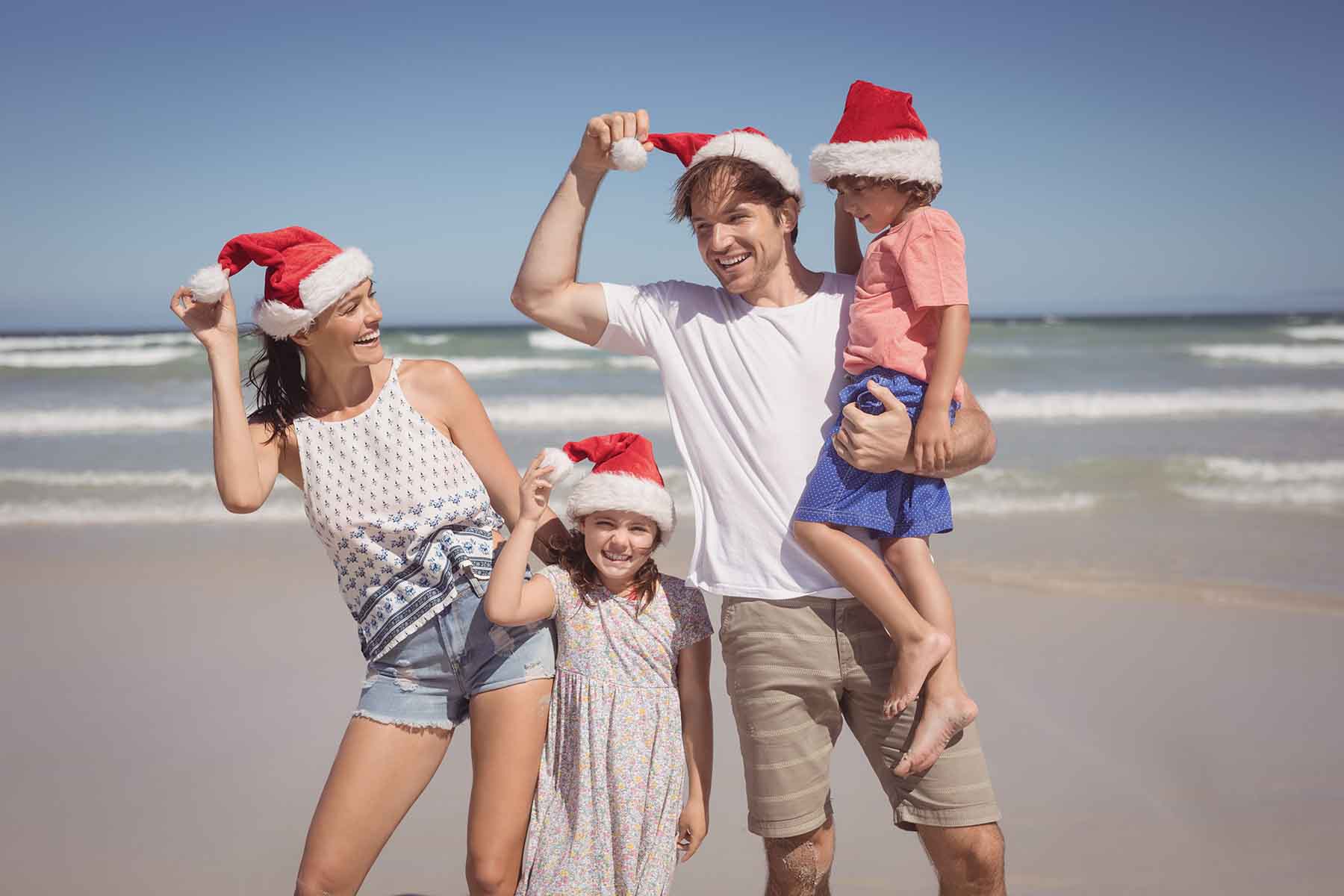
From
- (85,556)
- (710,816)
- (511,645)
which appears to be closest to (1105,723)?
(710,816)

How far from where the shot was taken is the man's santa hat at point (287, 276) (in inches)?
97.0

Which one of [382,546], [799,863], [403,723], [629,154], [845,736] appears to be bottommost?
[845,736]

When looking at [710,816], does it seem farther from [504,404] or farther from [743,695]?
[504,404]

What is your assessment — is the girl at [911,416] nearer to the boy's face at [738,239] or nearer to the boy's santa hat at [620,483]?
the boy's face at [738,239]

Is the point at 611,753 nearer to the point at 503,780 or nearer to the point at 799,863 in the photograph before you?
the point at 503,780

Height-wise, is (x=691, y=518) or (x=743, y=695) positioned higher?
(x=743, y=695)

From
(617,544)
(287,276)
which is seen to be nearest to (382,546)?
(617,544)

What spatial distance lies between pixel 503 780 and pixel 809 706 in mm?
763

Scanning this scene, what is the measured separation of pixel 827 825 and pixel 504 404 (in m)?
11.6

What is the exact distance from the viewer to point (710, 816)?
12.9 feet

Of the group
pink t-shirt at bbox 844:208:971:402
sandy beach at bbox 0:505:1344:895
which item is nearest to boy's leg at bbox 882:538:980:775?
pink t-shirt at bbox 844:208:971:402

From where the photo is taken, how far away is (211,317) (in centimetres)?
254

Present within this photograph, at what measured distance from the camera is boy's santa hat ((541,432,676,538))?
8.70 ft

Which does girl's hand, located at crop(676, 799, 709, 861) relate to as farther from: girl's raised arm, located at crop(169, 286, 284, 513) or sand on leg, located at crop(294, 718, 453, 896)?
girl's raised arm, located at crop(169, 286, 284, 513)
